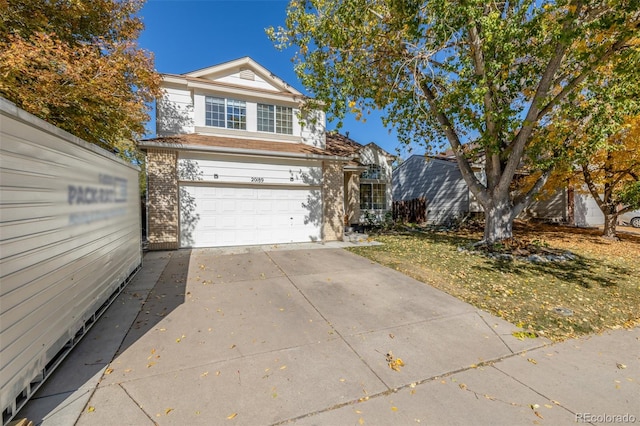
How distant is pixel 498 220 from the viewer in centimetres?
953

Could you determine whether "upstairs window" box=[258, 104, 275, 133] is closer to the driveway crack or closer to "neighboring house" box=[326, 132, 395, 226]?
"neighboring house" box=[326, 132, 395, 226]

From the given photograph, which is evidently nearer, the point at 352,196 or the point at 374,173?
the point at 352,196

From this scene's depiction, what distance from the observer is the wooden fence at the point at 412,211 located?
19359 mm

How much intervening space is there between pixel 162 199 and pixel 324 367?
790 cm

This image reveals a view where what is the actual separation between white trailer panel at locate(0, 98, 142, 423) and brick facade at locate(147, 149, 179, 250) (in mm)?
4736

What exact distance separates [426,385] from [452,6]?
7558 millimetres

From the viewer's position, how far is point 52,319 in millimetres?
2803

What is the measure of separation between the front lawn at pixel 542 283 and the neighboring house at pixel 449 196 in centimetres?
825

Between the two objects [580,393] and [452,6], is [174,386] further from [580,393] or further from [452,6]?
[452,6]

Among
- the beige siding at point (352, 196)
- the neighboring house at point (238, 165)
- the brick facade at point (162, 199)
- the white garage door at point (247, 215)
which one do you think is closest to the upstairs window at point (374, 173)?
the beige siding at point (352, 196)

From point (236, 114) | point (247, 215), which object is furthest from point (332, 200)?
point (236, 114)

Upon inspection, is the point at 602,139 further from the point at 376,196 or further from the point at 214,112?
the point at 214,112

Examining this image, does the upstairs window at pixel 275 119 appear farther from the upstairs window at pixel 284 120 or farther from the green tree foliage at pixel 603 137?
the green tree foliage at pixel 603 137

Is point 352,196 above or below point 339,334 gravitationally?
above
